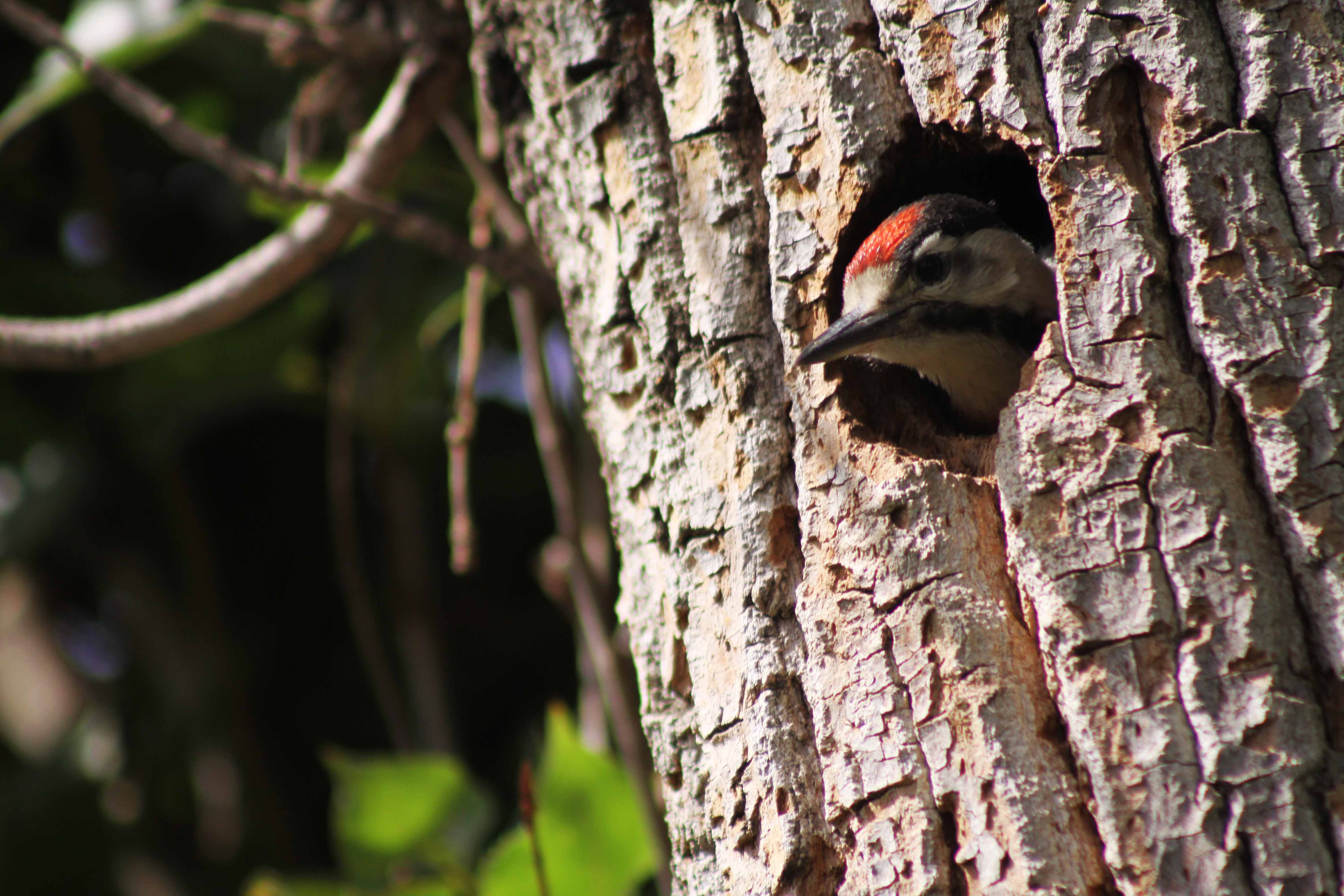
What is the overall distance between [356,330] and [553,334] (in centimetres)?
55

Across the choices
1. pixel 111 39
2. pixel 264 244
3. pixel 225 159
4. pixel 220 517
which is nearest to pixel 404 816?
pixel 264 244

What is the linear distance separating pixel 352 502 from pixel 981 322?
186 cm

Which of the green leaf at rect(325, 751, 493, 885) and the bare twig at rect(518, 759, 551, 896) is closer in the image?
the bare twig at rect(518, 759, 551, 896)

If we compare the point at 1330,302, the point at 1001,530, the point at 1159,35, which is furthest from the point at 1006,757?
the point at 1159,35

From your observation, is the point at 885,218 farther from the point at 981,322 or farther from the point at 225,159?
the point at 225,159

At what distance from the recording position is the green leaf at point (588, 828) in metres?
2.34

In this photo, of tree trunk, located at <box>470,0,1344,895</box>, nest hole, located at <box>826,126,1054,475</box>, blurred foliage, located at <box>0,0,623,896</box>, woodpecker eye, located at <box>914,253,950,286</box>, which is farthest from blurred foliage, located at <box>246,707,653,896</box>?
woodpecker eye, located at <box>914,253,950,286</box>

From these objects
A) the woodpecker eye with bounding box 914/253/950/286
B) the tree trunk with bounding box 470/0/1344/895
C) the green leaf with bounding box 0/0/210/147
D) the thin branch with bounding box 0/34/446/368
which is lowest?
the tree trunk with bounding box 470/0/1344/895

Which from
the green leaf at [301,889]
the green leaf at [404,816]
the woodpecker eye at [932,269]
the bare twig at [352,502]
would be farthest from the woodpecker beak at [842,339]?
the bare twig at [352,502]

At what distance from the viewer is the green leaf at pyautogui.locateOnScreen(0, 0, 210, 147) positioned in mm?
2689

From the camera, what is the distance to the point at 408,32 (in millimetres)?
2555

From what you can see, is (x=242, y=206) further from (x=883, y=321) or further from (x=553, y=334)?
(x=883, y=321)

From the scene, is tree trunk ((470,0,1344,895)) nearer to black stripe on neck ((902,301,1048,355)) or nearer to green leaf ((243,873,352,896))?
black stripe on neck ((902,301,1048,355))

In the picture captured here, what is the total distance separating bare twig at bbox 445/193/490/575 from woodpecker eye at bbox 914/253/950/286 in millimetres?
915
